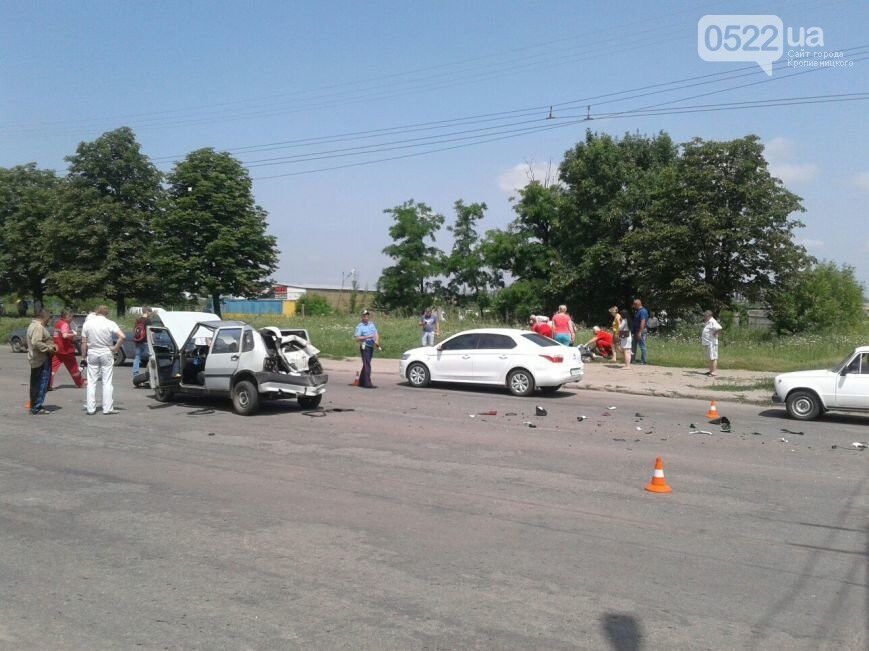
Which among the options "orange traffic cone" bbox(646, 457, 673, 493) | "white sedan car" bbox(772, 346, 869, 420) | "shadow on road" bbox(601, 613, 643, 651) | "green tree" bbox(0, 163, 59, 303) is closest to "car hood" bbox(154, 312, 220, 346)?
"orange traffic cone" bbox(646, 457, 673, 493)

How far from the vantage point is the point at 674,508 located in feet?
24.4

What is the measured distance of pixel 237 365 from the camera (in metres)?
13.3

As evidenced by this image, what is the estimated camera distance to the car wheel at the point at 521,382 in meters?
17.0

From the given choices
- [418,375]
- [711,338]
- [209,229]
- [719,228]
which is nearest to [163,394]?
[418,375]

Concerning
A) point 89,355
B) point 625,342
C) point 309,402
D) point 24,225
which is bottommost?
point 309,402

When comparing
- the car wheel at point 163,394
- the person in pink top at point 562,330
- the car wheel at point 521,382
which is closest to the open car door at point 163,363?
the car wheel at point 163,394

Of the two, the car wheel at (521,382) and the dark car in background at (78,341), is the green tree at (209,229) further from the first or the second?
the car wheel at (521,382)

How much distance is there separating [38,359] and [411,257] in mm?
55356

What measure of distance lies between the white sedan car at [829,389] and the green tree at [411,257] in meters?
53.6

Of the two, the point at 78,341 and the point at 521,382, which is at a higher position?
the point at 78,341

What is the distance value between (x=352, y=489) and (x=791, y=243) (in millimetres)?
37950

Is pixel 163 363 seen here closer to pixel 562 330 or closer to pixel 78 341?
pixel 562 330

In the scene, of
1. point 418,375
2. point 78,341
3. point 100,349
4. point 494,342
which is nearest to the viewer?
point 100,349

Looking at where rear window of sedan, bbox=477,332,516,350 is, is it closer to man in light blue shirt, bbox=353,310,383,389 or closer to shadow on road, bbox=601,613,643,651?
man in light blue shirt, bbox=353,310,383,389
